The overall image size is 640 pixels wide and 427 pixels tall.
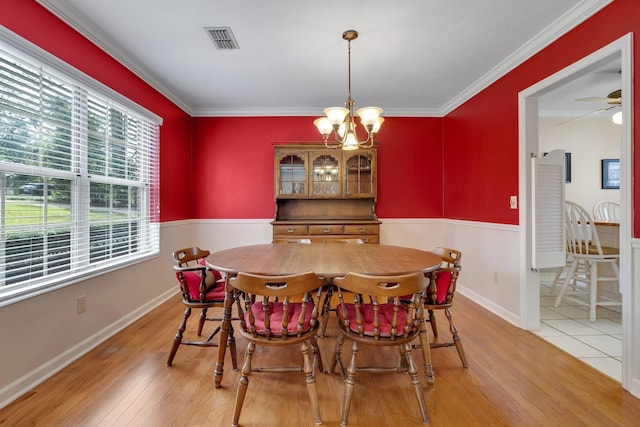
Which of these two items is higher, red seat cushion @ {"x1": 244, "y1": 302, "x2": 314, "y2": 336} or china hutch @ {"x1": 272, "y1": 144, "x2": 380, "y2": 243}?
china hutch @ {"x1": 272, "y1": 144, "x2": 380, "y2": 243}

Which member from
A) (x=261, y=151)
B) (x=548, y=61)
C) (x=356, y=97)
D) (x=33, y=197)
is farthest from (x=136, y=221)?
(x=548, y=61)

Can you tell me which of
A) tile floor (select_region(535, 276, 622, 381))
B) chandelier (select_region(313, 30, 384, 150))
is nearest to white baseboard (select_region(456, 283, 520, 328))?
tile floor (select_region(535, 276, 622, 381))

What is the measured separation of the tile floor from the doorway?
0.19 meters

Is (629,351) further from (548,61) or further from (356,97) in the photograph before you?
(356,97)

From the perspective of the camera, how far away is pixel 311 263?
75.7 inches

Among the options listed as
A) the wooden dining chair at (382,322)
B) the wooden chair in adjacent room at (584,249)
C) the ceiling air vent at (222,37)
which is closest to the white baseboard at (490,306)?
the wooden chair in adjacent room at (584,249)

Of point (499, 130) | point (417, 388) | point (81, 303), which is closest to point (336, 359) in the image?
point (417, 388)

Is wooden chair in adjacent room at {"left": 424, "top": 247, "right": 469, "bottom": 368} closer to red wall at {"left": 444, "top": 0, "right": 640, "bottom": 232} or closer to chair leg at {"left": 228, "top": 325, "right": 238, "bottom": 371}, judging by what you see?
red wall at {"left": 444, "top": 0, "right": 640, "bottom": 232}

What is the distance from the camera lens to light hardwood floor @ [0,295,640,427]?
1.60 metres

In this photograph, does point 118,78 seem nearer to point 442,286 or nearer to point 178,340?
point 178,340

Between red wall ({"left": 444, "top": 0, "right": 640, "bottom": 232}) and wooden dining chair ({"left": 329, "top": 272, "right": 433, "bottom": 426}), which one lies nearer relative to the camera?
wooden dining chair ({"left": 329, "top": 272, "right": 433, "bottom": 426})

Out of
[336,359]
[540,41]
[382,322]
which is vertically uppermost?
[540,41]

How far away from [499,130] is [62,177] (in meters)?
3.83

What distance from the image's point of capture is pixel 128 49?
106 inches
